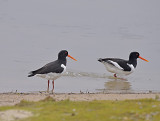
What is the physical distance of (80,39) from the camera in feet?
68.3

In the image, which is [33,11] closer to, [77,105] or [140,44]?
[140,44]

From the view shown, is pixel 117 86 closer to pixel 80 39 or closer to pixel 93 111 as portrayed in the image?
pixel 93 111

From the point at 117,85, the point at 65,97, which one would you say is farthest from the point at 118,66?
the point at 65,97

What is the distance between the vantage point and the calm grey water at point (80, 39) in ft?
46.7

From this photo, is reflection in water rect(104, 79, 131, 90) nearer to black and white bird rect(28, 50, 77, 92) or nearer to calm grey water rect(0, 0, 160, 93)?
calm grey water rect(0, 0, 160, 93)

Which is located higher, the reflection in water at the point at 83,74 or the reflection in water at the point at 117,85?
the reflection in water at the point at 83,74

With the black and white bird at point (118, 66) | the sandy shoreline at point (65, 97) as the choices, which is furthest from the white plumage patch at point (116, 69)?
the sandy shoreline at point (65, 97)

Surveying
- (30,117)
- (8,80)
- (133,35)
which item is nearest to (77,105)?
(30,117)

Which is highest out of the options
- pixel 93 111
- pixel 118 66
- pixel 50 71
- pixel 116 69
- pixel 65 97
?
pixel 118 66

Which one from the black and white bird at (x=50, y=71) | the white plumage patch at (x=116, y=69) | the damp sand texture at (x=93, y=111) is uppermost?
the white plumage patch at (x=116, y=69)

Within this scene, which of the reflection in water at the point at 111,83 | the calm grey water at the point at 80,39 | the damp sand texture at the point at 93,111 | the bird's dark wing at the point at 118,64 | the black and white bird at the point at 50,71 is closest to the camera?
the damp sand texture at the point at 93,111

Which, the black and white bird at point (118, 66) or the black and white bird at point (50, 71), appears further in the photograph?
the black and white bird at point (118, 66)

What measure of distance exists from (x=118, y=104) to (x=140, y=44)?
42.5 feet

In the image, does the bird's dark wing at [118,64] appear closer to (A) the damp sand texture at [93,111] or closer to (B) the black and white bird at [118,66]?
(B) the black and white bird at [118,66]
